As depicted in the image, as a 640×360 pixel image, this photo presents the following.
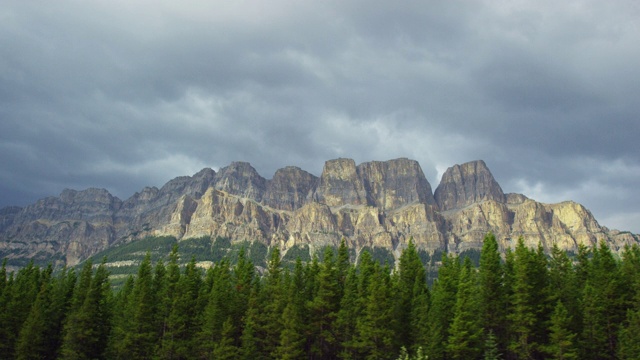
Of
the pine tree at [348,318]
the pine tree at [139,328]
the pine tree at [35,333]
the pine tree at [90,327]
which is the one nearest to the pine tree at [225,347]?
the pine tree at [139,328]

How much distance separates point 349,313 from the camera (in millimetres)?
68250

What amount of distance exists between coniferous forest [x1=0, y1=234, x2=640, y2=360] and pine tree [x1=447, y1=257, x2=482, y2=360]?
0.56 ft

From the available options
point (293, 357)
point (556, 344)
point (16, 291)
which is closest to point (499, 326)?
point (556, 344)

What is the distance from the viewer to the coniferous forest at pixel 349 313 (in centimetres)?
6066

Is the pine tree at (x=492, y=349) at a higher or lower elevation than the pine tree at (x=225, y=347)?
higher

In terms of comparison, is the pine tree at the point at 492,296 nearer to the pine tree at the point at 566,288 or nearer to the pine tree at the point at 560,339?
the pine tree at the point at 566,288

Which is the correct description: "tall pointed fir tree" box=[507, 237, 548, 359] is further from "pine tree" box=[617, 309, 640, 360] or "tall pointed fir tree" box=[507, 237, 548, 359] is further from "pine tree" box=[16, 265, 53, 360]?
"pine tree" box=[16, 265, 53, 360]

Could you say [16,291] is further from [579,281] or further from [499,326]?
[579,281]

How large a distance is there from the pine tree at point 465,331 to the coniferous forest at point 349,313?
0.56 feet

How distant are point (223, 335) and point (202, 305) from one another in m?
10.9

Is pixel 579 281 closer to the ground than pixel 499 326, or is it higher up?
higher up

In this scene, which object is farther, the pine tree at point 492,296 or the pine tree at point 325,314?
the pine tree at point 325,314

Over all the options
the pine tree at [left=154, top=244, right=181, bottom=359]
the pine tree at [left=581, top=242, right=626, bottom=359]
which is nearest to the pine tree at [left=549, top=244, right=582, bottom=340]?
the pine tree at [left=581, top=242, right=626, bottom=359]

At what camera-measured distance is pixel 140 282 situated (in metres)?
79.2
